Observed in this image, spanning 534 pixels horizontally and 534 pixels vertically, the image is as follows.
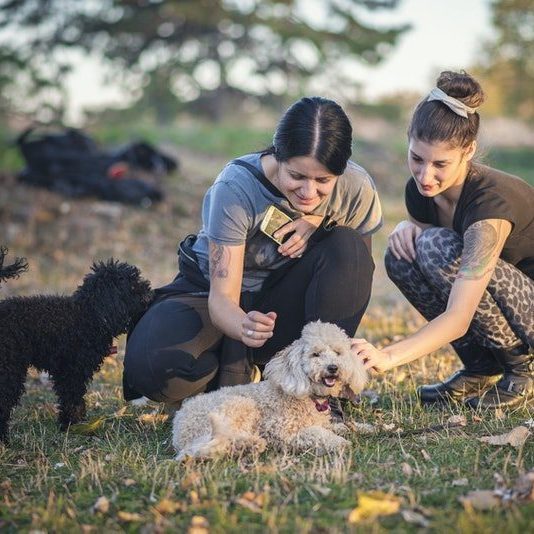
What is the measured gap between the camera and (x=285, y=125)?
4012 mm

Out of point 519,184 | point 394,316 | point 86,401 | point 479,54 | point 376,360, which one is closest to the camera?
point 376,360

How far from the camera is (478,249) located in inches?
159

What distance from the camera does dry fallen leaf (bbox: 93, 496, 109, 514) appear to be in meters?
3.06

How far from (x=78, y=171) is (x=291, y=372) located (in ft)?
31.3

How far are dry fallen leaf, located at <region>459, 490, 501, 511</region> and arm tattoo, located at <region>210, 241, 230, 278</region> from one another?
1786mm

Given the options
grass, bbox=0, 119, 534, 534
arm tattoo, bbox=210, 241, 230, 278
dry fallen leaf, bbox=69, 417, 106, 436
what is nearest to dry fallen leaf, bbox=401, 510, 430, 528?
grass, bbox=0, 119, 534, 534

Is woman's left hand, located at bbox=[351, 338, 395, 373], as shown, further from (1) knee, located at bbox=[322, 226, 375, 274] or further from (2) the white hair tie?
(2) the white hair tie

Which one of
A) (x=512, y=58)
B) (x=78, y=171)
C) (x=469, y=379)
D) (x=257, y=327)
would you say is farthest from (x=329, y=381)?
(x=512, y=58)

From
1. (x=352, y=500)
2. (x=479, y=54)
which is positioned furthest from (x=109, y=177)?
(x=479, y=54)

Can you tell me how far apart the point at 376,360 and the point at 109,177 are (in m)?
9.78

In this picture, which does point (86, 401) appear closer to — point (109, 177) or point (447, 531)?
point (447, 531)

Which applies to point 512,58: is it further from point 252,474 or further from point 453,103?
point 252,474

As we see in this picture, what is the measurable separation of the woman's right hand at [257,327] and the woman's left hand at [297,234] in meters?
0.69

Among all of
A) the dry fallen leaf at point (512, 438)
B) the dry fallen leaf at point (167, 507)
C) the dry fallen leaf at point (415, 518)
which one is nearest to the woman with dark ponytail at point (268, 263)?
the dry fallen leaf at point (512, 438)
